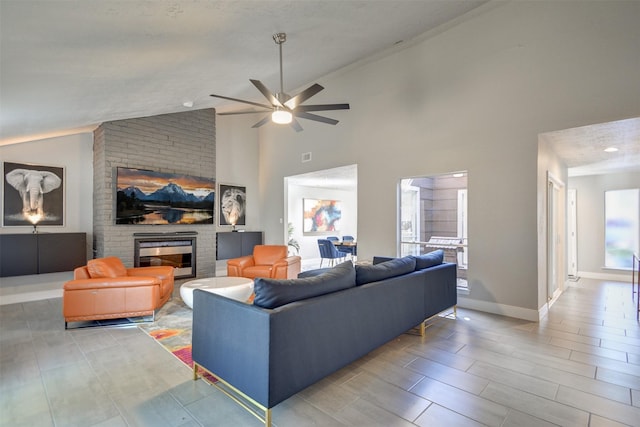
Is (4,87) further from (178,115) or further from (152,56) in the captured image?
(178,115)

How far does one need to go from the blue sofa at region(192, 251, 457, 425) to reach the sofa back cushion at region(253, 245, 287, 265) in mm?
3236

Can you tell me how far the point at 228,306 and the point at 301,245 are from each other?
7678 millimetres

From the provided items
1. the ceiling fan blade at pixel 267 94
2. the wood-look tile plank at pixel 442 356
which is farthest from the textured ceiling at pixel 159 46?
the wood-look tile plank at pixel 442 356

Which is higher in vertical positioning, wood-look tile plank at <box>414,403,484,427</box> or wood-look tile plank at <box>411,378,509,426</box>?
wood-look tile plank at <box>414,403,484,427</box>

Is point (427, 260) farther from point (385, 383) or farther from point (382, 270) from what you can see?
point (385, 383)

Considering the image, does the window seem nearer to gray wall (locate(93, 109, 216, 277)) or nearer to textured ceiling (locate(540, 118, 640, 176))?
textured ceiling (locate(540, 118, 640, 176))

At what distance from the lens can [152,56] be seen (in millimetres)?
2963

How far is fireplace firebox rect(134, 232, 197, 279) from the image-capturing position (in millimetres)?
5762

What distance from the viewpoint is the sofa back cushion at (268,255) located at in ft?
19.1

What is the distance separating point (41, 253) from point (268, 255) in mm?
3579

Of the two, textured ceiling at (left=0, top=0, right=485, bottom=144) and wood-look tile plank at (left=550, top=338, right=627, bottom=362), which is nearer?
textured ceiling at (left=0, top=0, right=485, bottom=144)

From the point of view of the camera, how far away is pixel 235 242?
731 cm

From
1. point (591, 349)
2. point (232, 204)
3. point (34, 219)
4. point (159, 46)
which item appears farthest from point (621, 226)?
point (34, 219)

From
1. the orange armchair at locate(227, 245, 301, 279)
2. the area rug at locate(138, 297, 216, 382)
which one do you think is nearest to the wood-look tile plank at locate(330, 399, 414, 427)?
the area rug at locate(138, 297, 216, 382)
